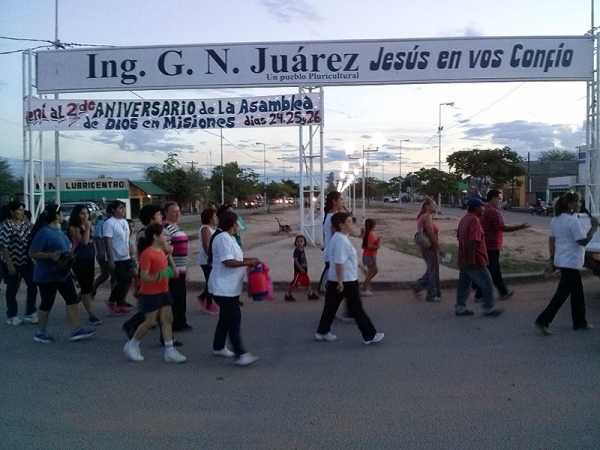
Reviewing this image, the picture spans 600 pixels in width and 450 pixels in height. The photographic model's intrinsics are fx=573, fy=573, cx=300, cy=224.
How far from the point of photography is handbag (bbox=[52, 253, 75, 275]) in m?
6.65

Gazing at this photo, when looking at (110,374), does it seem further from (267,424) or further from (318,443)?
(318,443)

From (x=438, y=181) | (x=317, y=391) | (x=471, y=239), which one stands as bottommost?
(x=317, y=391)

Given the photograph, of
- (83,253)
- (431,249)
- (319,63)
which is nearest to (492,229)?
(431,249)

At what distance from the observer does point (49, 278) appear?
22.1 ft

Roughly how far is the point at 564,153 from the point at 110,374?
114442 millimetres

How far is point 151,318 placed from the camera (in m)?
5.98

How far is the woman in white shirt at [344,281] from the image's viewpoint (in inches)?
255

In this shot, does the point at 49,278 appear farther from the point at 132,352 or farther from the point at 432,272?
the point at 432,272

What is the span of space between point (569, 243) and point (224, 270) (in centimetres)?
415

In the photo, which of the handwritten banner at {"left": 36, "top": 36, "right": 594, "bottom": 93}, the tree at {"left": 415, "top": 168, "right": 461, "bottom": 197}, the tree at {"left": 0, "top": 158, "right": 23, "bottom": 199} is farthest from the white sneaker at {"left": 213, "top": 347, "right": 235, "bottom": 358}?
the tree at {"left": 415, "top": 168, "right": 461, "bottom": 197}

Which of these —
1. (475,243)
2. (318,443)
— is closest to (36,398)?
(318,443)

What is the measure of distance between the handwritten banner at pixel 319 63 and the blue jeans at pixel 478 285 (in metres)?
5.60

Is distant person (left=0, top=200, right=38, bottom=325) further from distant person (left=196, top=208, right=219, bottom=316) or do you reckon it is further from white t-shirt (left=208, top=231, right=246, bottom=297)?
white t-shirt (left=208, top=231, right=246, bottom=297)

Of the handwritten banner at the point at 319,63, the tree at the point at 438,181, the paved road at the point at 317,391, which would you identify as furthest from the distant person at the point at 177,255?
the tree at the point at 438,181
